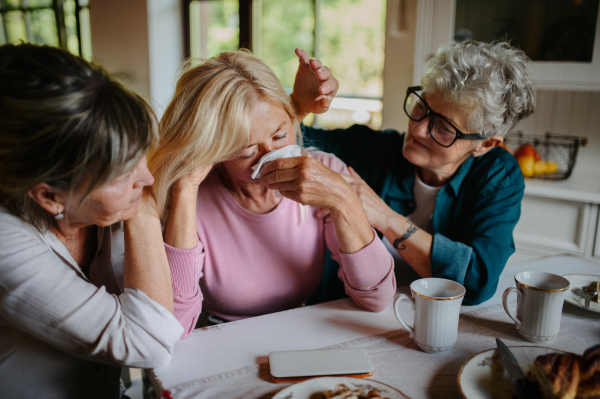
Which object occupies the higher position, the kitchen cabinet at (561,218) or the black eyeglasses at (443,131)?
the black eyeglasses at (443,131)

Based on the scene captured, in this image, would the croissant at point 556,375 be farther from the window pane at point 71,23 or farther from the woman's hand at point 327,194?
the window pane at point 71,23

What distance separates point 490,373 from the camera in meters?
0.85

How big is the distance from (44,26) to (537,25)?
17.7 ft

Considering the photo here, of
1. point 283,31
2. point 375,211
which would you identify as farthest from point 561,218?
point 283,31

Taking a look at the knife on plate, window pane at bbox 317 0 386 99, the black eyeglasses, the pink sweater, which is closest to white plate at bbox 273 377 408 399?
the knife on plate

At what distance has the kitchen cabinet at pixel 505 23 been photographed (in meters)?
2.31

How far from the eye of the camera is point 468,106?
1459mm

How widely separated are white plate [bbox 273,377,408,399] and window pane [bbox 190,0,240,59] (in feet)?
12.7

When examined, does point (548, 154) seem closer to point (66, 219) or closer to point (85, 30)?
point (66, 219)

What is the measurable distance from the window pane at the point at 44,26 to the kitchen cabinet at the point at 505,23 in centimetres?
455

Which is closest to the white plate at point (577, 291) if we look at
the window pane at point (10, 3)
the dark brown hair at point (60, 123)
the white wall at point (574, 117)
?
the dark brown hair at point (60, 123)

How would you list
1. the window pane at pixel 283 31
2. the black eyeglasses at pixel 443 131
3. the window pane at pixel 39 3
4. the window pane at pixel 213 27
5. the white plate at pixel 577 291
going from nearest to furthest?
the white plate at pixel 577 291 → the black eyeglasses at pixel 443 131 → the window pane at pixel 283 31 → the window pane at pixel 213 27 → the window pane at pixel 39 3

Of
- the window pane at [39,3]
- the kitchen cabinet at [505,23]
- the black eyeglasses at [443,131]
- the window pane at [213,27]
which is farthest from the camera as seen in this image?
the window pane at [39,3]

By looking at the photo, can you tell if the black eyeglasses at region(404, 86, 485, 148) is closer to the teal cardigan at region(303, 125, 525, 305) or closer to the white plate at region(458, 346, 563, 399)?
the teal cardigan at region(303, 125, 525, 305)
